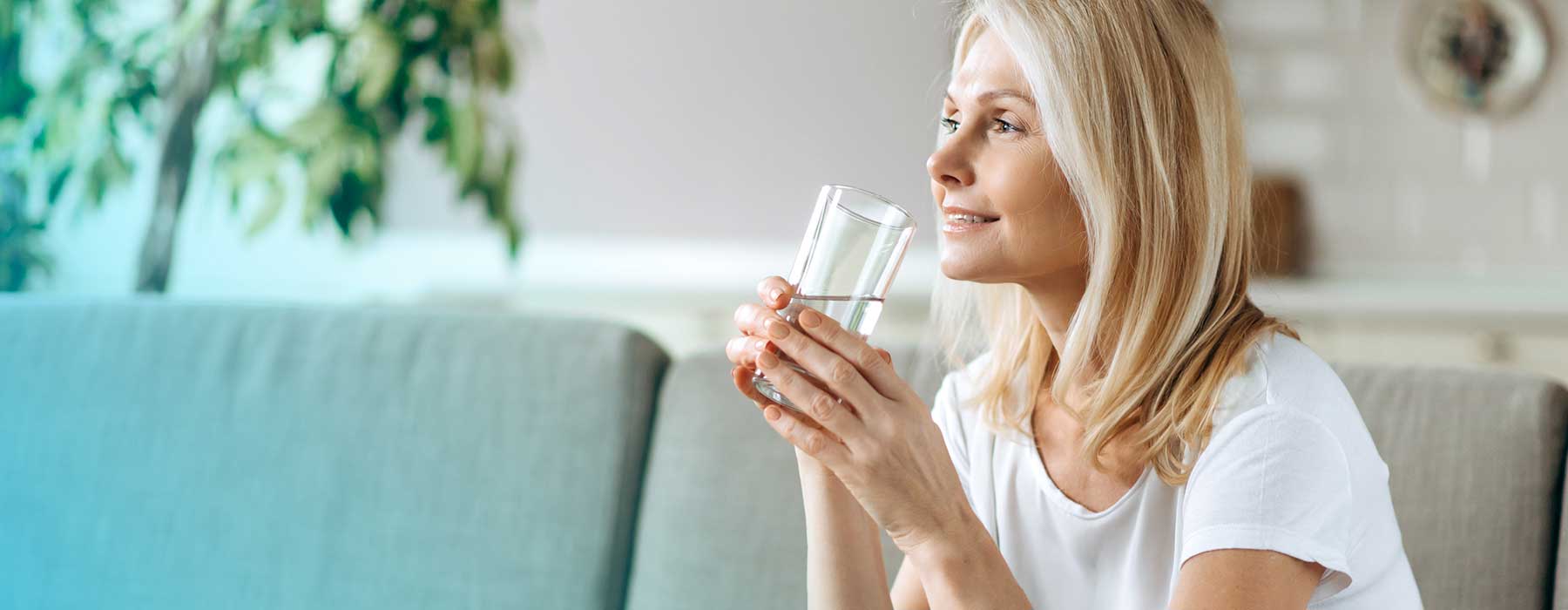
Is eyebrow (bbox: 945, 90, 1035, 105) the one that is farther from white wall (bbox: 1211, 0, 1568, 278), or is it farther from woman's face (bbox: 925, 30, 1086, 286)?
white wall (bbox: 1211, 0, 1568, 278)

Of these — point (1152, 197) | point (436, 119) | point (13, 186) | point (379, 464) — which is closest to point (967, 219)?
point (1152, 197)

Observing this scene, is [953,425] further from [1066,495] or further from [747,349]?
[747,349]

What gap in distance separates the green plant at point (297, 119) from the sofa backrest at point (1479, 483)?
134 centimetres

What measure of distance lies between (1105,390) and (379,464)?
2.76 ft

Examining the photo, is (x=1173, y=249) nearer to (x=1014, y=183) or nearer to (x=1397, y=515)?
(x=1014, y=183)

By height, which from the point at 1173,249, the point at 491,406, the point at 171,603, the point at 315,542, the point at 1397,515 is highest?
the point at 1173,249

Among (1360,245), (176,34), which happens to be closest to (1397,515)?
(176,34)

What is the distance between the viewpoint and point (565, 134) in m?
4.29

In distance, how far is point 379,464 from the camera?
147 centimetres

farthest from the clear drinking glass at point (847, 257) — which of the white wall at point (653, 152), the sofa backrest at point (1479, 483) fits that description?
the white wall at point (653, 152)

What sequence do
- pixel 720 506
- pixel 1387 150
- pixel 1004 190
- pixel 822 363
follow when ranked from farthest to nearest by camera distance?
1. pixel 1387 150
2. pixel 720 506
3. pixel 1004 190
4. pixel 822 363

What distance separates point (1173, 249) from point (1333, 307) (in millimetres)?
2837

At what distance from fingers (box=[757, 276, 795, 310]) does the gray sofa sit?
0.47 metres

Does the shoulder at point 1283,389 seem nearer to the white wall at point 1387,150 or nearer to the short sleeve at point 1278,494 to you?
the short sleeve at point 1278,494
